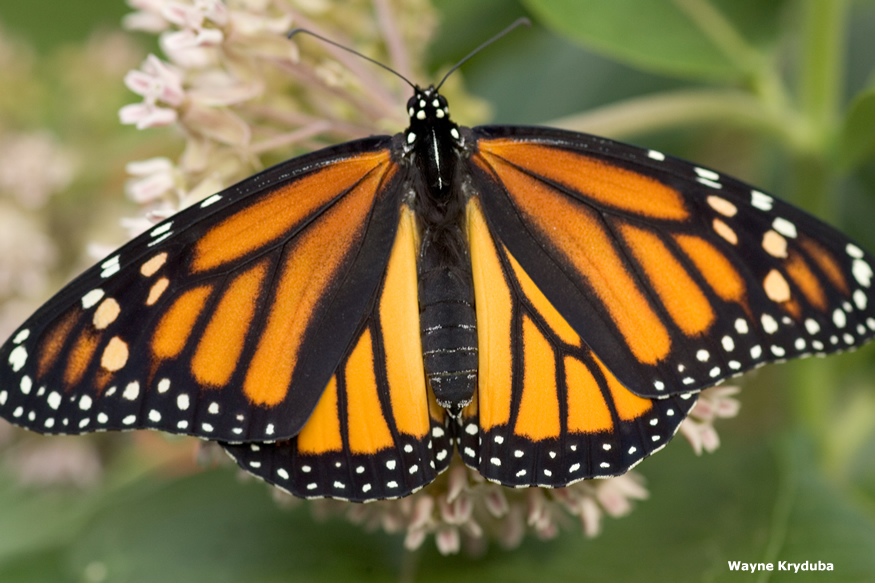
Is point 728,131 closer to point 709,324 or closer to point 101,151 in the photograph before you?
point 709,324

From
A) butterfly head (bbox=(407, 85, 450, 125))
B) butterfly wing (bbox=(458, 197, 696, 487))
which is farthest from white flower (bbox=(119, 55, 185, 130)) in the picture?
butterfly wing (bbox=(458, 197, 696, 487))

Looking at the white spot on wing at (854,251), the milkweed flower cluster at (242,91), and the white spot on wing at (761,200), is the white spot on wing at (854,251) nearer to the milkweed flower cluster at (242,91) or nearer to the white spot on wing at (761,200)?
the white spot on wing at (761,200)

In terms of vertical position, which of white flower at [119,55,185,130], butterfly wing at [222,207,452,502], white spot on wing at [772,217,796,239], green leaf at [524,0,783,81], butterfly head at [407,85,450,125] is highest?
green leaf at [524,0,783,81]

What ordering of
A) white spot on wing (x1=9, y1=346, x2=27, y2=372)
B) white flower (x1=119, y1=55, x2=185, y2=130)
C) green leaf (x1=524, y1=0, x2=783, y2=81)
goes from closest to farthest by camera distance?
white spot on wing (x1=9, y1=346, x2=27, y2=372) < white flower (x1=119, y1=55, x2=185, y2=130) < green leaf (x1=524, y1=0, x2=783, y2=81)

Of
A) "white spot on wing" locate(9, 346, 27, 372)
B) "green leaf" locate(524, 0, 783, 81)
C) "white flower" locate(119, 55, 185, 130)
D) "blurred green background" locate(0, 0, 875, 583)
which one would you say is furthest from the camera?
"green leaf" locate(524, 0, 783, 81)

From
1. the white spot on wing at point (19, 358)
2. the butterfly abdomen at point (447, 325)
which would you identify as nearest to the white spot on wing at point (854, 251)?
the butterfly abdomen at point (447, 325)

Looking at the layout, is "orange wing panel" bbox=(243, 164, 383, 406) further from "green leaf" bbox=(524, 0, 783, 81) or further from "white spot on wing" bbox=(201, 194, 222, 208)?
"green leaf" bbox=(524, 0, 783, 81)
